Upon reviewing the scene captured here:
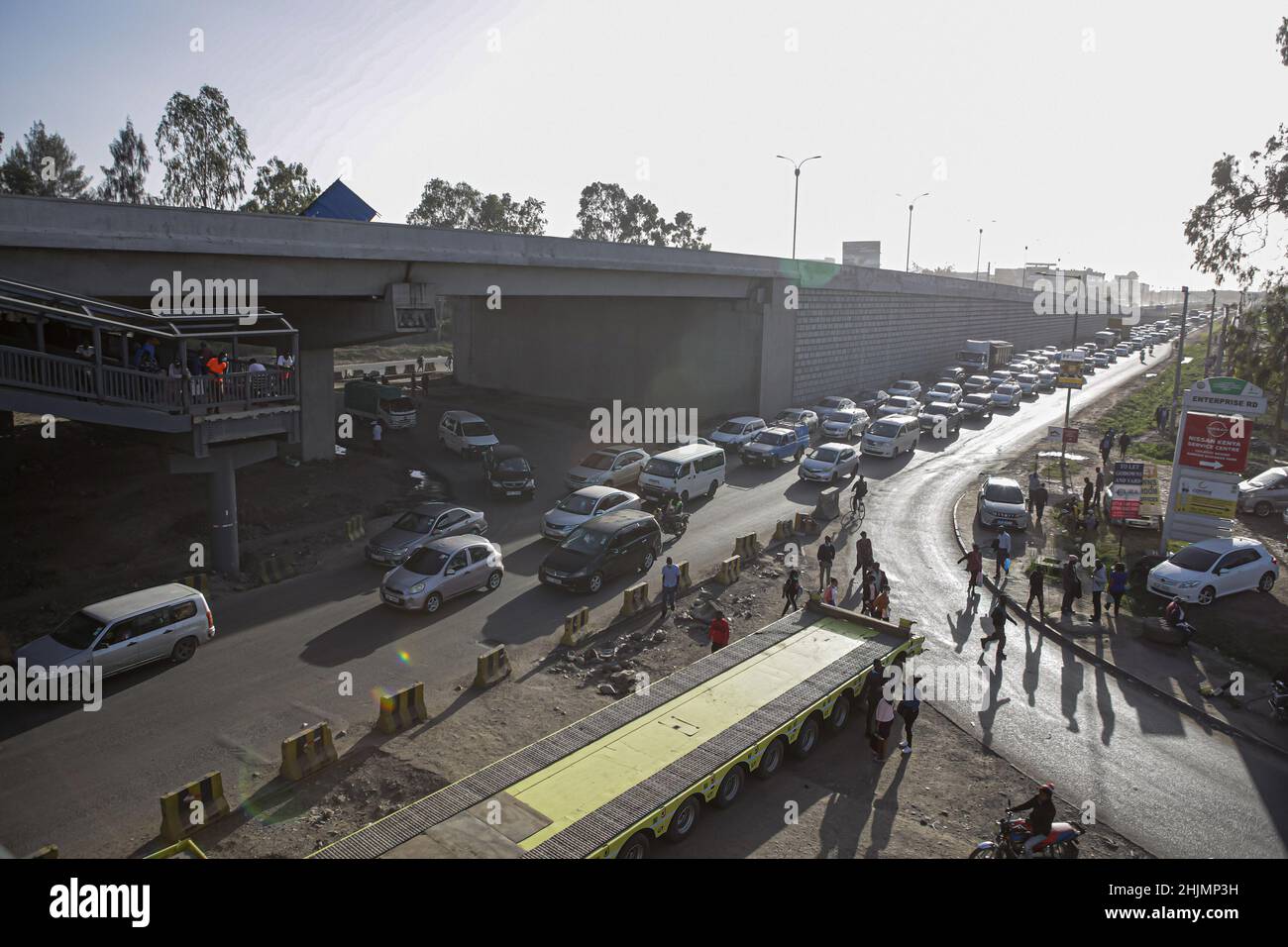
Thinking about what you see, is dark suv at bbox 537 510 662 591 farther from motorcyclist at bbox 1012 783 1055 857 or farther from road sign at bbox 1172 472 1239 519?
road sign at bbox 1172 472 1239 519

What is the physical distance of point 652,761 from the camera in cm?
1059

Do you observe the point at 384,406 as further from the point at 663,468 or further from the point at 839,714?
the point at 839,714

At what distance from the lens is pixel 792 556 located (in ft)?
61.4

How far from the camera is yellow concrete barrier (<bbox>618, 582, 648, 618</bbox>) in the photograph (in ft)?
60.7

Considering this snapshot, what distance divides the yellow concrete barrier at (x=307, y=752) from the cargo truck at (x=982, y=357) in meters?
56.5

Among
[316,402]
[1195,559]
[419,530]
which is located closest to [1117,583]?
[1195,559]

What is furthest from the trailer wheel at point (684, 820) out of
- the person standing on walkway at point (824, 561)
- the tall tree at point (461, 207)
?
the tall tree at point (461, 207)

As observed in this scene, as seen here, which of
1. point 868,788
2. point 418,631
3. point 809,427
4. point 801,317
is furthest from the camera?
point 801,317

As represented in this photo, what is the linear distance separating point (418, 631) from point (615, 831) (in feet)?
30.8

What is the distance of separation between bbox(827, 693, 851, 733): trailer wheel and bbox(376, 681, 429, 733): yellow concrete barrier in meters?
6.59

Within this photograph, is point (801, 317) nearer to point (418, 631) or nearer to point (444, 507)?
point (444, 507)

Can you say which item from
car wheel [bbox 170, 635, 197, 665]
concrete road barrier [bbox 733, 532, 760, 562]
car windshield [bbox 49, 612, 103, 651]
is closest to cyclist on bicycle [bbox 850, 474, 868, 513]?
concrete road barrier [bbox 733, 532, 760, 562]

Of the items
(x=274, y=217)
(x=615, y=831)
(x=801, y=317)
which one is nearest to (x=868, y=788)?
(x=615, y=831)
